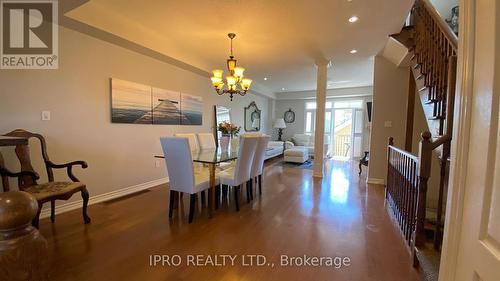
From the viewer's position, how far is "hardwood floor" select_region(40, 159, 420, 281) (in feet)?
5.55

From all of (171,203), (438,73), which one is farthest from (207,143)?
(438,73)

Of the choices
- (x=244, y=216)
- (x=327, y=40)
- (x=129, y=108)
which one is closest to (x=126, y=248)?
(x=244, y=216)

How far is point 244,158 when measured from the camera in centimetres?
286

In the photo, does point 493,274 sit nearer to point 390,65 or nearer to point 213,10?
point 213,10

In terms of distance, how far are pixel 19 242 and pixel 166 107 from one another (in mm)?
3995

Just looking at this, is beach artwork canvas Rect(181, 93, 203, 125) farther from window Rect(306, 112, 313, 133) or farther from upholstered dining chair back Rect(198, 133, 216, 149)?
window Rect(306, 112, 313, 133)

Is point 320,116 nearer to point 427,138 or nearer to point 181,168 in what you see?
point 427,138

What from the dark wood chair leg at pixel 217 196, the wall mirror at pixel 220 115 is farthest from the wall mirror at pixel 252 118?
the dark wood chair leg at pixel 217 196

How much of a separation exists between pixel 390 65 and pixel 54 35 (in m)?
5.21

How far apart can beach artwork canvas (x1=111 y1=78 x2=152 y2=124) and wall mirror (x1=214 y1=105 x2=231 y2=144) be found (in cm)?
197

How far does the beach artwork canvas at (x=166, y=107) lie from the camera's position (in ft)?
13.0

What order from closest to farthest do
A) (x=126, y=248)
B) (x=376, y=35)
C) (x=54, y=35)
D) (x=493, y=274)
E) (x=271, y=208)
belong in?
1. (x=493, y=274)
2. (x=126, y=248)
3. (x=54, y=35)
4. (x=271, y=208)
5. (x=376, y=35)

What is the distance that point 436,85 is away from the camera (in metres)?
2.27

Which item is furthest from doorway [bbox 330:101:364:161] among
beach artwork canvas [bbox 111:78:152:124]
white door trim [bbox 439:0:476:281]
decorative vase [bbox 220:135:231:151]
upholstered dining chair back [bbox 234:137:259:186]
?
white door trim [bbox 439:0:476:281]
